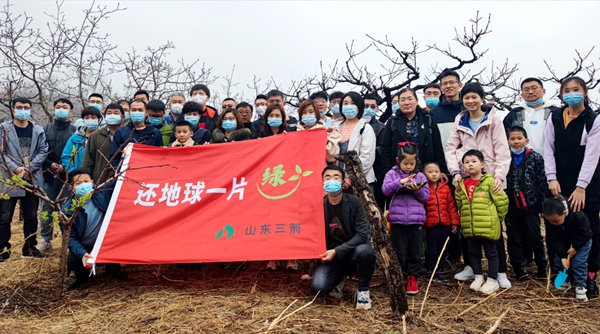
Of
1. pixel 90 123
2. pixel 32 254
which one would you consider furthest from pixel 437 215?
pixel 32 254

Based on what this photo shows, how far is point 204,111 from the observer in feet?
22.1

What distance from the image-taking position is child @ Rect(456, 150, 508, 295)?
446cm

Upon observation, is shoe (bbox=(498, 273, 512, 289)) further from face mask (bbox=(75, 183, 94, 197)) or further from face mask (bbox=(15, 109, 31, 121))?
face mask (bbox=(15, 109, 31, 121))

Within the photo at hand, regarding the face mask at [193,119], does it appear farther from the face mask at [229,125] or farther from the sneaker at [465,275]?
the sneaker at [465,275]

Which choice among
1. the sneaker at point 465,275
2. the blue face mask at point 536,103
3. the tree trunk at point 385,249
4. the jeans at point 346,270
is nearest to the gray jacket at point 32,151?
the jeans at point 346,270

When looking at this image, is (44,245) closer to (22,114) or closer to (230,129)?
(22,114)

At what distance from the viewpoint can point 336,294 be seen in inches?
169

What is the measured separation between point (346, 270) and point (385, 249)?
2.82 ft

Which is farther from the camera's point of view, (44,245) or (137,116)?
(44,245)

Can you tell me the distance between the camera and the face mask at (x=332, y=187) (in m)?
4.21

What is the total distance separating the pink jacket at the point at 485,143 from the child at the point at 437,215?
0.79ft

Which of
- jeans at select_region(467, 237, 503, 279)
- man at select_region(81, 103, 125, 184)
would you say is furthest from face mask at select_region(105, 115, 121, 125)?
jeans at select_region(467, 237, 503, 279)

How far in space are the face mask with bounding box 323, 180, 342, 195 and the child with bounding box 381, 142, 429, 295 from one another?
0.67m

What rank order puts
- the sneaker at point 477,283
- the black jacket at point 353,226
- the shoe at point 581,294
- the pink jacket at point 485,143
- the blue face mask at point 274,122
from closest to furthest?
the black jacket at point 353,226 < the shoe at point 581,294 < the sneaker at point 477,283 < the pink jacket at point 485,143 < the blue face mask at point 274,122
